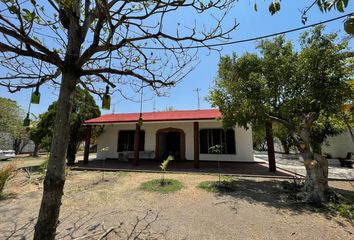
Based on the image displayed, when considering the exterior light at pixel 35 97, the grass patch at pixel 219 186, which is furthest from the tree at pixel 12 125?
the exterior light at pixel 35 97

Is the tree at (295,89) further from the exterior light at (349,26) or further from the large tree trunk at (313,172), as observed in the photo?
the exterior light at (349,26)

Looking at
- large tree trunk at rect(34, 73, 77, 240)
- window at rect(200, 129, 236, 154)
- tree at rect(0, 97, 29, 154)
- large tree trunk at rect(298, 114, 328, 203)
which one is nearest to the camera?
large tree trunk at rect(34, 73, 77, 240)

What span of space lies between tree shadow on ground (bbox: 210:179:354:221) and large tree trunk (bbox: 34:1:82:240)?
4806 millimetres

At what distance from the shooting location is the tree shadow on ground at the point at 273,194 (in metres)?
5.28

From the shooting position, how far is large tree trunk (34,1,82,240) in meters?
2.48

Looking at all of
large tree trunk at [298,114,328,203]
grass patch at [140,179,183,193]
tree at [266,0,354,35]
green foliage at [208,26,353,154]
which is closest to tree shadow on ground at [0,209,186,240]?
grass patch at [140,179,183,193]

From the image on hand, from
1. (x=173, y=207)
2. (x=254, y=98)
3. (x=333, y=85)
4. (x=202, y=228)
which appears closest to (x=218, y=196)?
(x=173, y=207)

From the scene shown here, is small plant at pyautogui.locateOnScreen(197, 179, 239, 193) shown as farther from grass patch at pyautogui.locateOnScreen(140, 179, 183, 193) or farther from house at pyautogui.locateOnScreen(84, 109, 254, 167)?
house at pyautogui.locateOnScreen(84, 109, 254, 167)

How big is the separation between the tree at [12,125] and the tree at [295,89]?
2435cm

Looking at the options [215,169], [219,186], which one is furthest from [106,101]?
[215,169]

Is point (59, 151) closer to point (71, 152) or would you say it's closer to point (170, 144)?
point (71, 152)

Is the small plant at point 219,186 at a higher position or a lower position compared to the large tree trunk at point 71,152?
lower

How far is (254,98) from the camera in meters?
6.79

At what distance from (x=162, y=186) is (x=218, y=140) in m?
7.29
